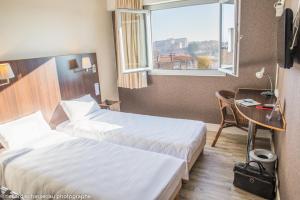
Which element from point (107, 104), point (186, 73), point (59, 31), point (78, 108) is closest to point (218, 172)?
point (186, 73)

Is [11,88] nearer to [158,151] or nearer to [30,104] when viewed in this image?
[30,104]

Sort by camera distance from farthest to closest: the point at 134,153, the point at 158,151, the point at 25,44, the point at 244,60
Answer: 1. the point at 244,60
2. the point at 25,44
3. the point at 158,151
4. the point at 134,153

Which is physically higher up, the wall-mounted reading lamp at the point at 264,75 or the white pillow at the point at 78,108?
the wall-mounted reading lamp at the point at 264,75

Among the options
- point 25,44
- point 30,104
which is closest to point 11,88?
point 30,104

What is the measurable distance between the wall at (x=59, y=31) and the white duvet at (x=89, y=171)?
132cm

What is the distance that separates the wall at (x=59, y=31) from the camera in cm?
271

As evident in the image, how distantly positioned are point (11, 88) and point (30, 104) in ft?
1.09

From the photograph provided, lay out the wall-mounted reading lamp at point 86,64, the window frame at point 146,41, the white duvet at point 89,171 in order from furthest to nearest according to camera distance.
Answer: the window frame at point 146,41
the wall-mounted reading lamp at point 86,64
the white duvet at point 89,171

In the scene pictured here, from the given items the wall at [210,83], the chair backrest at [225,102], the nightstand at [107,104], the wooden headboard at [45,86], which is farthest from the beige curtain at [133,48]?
the chair backrest at [225,102]

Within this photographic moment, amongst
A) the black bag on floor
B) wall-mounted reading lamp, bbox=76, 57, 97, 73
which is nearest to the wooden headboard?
wall-mounted reading lamp, bbox=76, 57, 97, 73

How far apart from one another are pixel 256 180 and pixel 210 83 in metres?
1.94

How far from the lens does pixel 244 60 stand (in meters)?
3.45

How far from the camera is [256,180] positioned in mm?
2238

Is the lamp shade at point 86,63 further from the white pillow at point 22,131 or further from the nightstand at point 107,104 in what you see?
the white pillow at point 22,131
